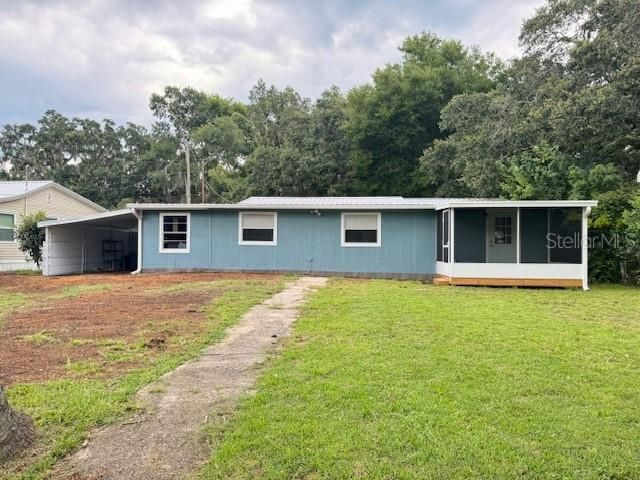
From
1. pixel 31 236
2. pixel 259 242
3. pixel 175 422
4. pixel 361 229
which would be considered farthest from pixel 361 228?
pixel 31 236

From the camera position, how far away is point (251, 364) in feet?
15.4

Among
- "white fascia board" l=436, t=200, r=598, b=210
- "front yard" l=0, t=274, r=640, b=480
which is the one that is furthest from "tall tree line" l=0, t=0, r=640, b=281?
"front yard" l=0, t=274, r=640, b=480

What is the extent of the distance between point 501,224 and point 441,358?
984 centimetres

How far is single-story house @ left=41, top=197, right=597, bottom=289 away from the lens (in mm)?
12906

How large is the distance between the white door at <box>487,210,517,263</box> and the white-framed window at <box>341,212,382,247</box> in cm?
310

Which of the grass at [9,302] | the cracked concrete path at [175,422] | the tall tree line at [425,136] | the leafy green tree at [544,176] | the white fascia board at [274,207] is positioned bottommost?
the cracked concrete path at [175,422]

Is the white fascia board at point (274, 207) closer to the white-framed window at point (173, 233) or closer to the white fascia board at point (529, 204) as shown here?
the white-framed window at point (173, 233)

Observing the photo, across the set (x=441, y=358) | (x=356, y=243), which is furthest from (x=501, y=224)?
(x=441, y=358)

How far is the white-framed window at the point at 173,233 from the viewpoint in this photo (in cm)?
1478

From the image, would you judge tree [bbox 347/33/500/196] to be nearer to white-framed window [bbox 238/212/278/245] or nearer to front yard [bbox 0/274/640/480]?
white-framed window [bbox 238/212/278/245]

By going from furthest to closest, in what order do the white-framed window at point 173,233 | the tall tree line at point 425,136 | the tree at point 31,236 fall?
the tree at point 31,236
the white-framed window at point 173,233
the tall tree line at point 425,136

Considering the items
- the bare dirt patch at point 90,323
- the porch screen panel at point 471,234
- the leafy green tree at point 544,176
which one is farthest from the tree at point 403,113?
the bare dirt patch at point 90,323

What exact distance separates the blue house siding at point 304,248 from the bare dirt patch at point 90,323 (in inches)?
102

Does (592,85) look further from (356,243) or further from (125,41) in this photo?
(125,41)
